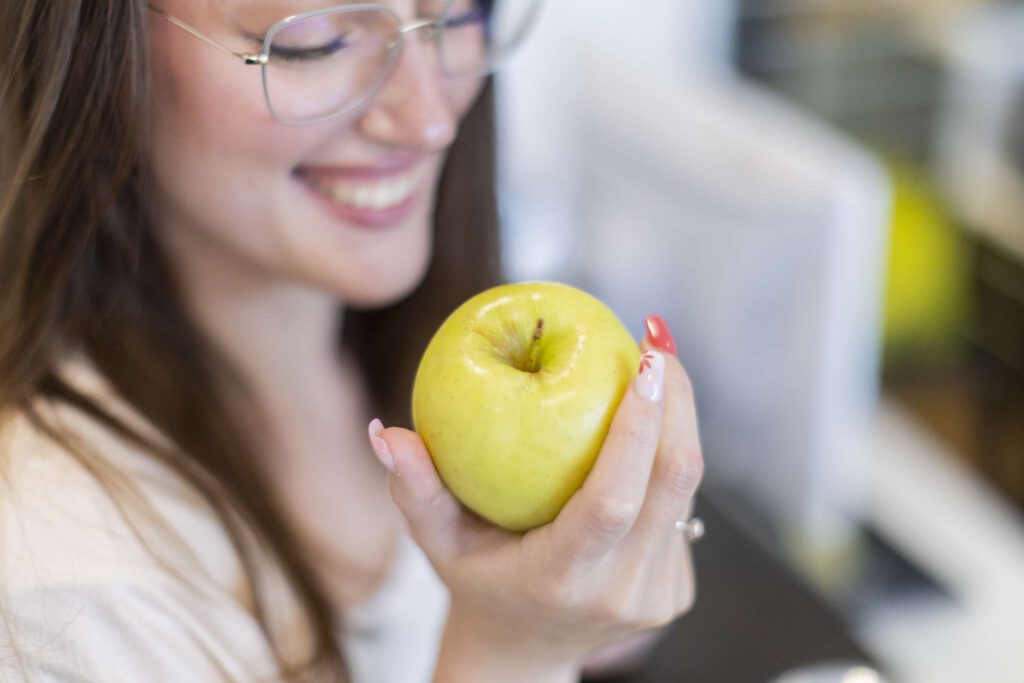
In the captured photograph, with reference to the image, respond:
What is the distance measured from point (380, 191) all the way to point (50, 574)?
0.44 m

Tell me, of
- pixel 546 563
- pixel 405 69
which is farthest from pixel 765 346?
pixel 546 563

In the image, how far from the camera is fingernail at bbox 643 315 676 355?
750 millimetres

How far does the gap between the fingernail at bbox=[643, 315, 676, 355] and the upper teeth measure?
0.35 metres

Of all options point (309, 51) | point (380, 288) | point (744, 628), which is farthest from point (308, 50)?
point (744, 628)

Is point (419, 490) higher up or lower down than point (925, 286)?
higher up

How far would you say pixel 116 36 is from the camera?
32.2 inches

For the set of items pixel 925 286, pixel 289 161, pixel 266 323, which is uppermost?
pixel 289 161

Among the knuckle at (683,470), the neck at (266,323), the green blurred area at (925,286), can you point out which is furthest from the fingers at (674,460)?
the green blurred area at (925,286)

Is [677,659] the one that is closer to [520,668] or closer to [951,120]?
[520,668]

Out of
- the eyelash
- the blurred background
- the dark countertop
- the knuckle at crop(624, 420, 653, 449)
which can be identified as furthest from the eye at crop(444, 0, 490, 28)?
the dark countertop

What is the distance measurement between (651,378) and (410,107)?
407mm

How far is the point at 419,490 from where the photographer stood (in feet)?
2.35

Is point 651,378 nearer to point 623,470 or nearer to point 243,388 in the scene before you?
point 623,470

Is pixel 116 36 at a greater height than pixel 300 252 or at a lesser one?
greater
